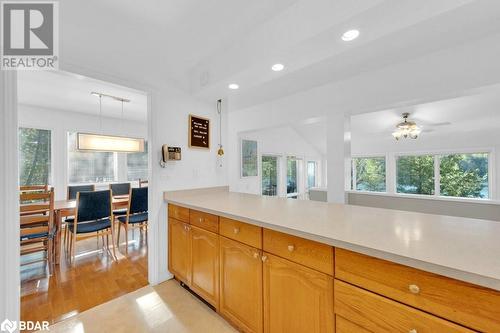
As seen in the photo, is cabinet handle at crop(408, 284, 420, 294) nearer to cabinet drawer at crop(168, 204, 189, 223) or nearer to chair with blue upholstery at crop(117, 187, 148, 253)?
cabinet drawer at crop(168, 204, 189, 223)

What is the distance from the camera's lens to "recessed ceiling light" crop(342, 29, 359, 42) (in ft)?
4.49

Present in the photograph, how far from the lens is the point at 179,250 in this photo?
2.10m

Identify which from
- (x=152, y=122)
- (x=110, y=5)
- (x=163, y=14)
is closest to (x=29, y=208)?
(x=152, y=122)

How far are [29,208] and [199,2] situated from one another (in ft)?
8.77

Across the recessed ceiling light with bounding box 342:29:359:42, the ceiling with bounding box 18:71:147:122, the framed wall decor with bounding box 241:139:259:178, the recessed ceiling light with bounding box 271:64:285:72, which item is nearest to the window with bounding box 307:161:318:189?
the framed wall decor with bounding box 241:139:259:178

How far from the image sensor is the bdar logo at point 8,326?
138cm

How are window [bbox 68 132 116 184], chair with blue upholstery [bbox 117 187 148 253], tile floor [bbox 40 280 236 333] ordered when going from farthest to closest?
window [bbox 68 132 116 184] → chair with blue upholstery [bbox 117 187 148 253] → tile floor [bbox 40 280 236 333]

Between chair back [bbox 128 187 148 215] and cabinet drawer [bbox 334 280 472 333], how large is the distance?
3070 mm

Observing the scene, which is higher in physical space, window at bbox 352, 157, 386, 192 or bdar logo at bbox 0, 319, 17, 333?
window at bbox 352, 157, 386, 192

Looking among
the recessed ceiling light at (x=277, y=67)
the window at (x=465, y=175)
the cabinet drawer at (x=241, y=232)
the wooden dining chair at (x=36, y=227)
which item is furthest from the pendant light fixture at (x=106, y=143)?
the window at (x=465, y=175)

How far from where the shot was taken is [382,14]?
124 centimetres

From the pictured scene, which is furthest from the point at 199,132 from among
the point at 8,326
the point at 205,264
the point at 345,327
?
the point at 345,327

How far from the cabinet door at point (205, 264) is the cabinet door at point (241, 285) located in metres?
0.08

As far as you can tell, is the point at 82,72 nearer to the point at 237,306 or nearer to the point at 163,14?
the point at 163,14
